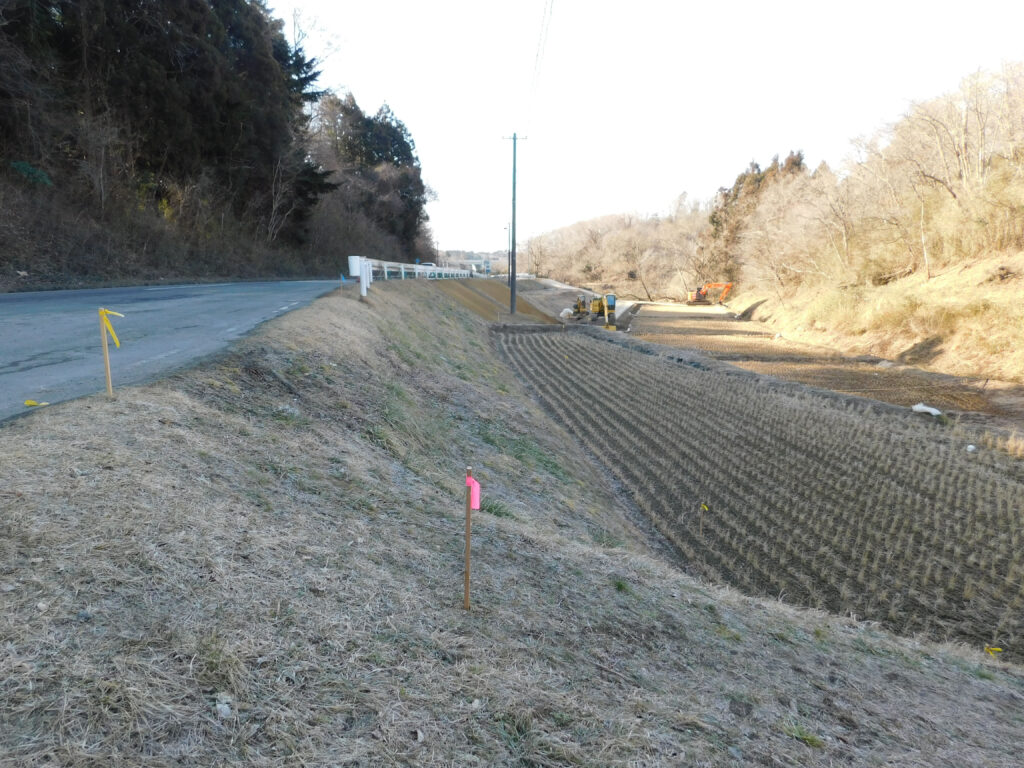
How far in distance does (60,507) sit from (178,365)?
12.7ft

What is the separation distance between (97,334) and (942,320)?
28.8 m

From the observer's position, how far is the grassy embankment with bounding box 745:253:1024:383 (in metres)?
20.7

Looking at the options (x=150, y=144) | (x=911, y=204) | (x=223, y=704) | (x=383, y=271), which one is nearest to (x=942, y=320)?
(x=911, y=204)

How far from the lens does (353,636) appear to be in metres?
3.21

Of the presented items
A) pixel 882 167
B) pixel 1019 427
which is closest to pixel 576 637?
pixel 1019 427

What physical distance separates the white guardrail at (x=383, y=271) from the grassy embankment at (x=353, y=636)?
462 inches

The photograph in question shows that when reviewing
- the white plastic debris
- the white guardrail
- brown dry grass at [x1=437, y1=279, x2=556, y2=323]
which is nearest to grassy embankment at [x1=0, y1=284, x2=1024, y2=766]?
the white plastic debris

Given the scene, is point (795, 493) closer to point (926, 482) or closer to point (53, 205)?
point (926, 482)

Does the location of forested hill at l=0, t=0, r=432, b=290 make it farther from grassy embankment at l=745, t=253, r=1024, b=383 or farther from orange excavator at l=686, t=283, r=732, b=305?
orange excavator at l=686, t=283, r=732, b=305

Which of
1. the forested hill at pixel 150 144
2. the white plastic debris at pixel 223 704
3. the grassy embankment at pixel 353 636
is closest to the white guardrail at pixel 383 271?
the forested hill at pixel 150 144

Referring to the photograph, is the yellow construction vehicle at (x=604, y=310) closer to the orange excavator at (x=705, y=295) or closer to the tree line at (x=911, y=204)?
the tree line at (x=911, y=204)

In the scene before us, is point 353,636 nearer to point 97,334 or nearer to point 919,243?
point 97,334

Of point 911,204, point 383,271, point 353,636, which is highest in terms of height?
point 911,204

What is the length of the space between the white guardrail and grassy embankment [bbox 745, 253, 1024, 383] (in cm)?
2143
